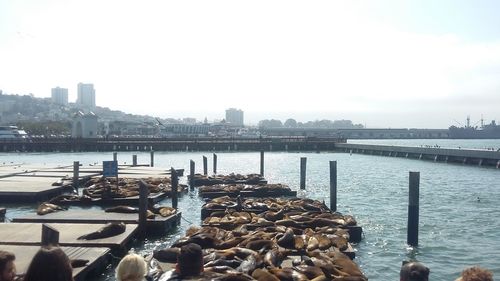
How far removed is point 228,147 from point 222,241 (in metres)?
76.9

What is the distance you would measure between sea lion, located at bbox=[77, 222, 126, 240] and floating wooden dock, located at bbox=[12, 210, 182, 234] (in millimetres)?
2181

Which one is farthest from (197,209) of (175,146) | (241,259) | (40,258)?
(175,146)

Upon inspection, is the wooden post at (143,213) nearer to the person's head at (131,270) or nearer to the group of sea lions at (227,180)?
the person's head at (131,270)

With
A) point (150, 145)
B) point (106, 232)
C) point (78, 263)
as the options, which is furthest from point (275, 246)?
point (150, 145)

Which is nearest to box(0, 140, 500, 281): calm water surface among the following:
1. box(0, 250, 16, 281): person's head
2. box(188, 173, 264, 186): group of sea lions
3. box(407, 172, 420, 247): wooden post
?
box(407, 172, 420, 247): wooden post

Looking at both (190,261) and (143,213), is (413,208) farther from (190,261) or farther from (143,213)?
(190,261)

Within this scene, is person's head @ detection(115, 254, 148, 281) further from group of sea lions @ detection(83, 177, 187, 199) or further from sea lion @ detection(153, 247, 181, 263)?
group of sea lions @ detection(83, 177, 187, 199)

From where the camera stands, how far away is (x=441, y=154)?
5912 cm

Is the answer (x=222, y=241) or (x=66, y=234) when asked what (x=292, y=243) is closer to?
(x=222, y=241)

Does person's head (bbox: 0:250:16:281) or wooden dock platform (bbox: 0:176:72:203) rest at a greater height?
person's head (bbox: 0:250:16:281)

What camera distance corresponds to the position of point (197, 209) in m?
22.8

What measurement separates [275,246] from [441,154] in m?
51.1

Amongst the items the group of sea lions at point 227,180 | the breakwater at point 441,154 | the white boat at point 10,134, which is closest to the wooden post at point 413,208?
the group of sea lions at point 227,180

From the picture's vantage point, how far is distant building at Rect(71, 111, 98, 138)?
106625 mm
